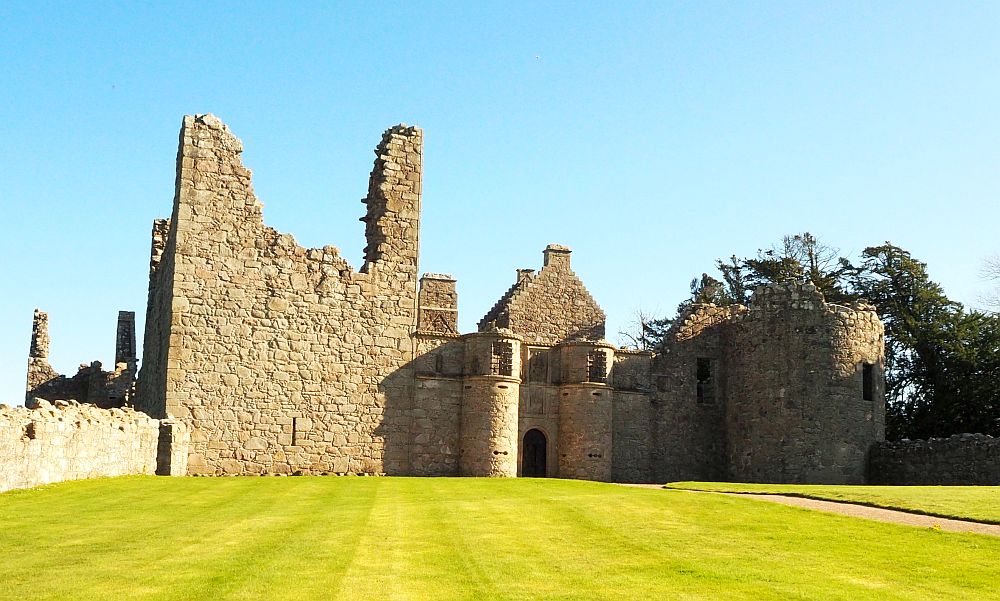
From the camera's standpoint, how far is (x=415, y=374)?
2850cm

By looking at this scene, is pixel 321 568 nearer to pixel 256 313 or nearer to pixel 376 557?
pixel 376 557

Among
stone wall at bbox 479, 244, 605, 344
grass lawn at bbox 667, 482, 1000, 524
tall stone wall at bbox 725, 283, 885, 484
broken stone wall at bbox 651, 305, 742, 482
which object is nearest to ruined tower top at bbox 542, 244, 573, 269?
stone wall at bbox 479, 244, 605, 344

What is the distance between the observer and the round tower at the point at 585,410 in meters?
28.7

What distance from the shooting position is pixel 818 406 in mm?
28812

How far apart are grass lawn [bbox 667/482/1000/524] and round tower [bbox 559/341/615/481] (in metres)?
6.02

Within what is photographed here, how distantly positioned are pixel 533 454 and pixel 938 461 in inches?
417

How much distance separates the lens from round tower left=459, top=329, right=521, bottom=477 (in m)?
27.8

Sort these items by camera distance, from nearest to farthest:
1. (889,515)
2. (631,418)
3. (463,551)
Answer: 1. (463,551)
2. (889,515)
3. (631,418)

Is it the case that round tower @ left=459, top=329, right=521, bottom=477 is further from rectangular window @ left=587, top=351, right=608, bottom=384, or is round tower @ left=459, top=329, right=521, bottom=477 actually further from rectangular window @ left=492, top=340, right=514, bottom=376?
rectangular window @ left=587, top=351, right=608, bottom=384

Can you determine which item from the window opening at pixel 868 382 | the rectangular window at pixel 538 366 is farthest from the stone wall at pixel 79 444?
the window opening at pixel 868 382

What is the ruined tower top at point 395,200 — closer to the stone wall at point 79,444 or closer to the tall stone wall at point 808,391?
the stone wall at point 79,444

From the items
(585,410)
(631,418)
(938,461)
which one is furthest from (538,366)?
(938,461)

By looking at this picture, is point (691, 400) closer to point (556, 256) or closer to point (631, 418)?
point (631, 418)

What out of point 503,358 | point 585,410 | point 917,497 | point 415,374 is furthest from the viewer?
point 585,410
